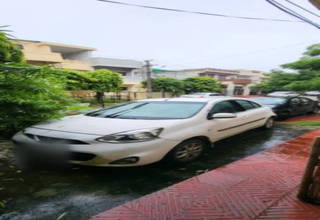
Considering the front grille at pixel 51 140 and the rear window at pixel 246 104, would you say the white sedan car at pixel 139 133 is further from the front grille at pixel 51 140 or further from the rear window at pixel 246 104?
the rear window at pixel 246 104

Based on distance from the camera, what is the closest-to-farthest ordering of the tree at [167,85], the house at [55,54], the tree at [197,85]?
the house at [55,54] → the tree at [167,85] → the tree at [197,85]

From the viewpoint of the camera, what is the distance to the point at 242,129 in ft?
16.0

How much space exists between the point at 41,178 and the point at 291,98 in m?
9.56

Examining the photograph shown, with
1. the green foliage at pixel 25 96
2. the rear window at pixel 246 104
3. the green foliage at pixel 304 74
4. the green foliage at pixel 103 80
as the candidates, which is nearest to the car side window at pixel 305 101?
the green foliage at pixel 304 74

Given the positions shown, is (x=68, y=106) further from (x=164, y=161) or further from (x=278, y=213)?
(x=278, y=213)

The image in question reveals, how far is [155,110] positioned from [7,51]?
2.91 m

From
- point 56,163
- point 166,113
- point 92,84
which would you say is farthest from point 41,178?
point 92,84

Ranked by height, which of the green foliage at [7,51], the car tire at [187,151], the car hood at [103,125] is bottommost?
the car tire at [187,151]

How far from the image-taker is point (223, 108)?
4.57 metres

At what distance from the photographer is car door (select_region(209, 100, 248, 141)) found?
405 centimetres

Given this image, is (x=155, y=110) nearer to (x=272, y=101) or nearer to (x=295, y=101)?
(x=272, y=101)

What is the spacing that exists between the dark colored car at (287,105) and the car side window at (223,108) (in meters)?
4.30

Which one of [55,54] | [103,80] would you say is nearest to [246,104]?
[103,80]

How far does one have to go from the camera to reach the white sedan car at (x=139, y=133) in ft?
9.59
